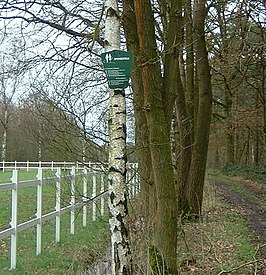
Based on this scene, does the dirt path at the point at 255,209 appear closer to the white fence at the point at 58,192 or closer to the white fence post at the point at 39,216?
the white fence at the point at 58,192

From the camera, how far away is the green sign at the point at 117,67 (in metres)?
5.11

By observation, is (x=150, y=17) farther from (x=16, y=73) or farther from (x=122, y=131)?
(x=16, y=73)

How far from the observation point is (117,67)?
515 cm

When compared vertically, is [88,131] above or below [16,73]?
below

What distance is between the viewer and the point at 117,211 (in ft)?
17.2

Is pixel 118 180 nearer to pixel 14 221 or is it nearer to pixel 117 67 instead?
pixel 117 67

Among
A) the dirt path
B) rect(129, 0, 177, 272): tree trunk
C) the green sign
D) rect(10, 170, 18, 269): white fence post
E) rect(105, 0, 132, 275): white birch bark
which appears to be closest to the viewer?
the green sign

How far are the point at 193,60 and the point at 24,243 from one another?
6.73 metres

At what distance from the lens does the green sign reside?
5113 mm

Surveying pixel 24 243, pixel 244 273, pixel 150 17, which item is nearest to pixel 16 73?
pixel 24 243

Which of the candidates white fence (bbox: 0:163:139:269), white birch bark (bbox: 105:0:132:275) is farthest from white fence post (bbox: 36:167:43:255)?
white birch bark (bbox: 105:0:132:275)

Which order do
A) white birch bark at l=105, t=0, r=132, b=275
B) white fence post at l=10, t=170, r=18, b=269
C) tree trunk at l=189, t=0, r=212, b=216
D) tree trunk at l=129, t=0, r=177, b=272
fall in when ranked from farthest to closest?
tree trunk at l=189, t=0, r=212, b=216
white fence post at l=10, t=170, r=18, b=269
tree trunk at l=129, t=0, r=177, b=272
white birch bark at l=105, t=0, r=132, b=275

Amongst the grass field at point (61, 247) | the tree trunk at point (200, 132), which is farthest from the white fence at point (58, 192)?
the tree trunk at point (200, 132)

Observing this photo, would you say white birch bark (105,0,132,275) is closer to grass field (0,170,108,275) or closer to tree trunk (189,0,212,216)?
grass field (0,170,108,275)
